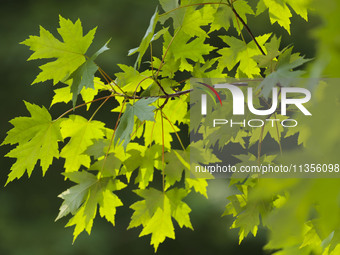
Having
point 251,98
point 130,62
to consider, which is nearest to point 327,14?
point 251,98

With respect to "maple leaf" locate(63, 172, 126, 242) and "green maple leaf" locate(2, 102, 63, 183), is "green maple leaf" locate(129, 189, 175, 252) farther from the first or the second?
"green maple leaf" locate(2, 102, 63, 183)

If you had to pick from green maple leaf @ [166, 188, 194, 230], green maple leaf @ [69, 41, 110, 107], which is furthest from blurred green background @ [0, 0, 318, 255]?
green maple leaf @ [69, 41, 110, 107]

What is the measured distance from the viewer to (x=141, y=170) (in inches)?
35.8

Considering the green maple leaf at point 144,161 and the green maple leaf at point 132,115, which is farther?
the green maple leaf at point 144,161

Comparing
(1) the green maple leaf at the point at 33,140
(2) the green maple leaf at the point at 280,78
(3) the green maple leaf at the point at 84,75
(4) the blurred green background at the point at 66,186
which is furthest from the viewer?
(4) the blurred green background at the point at 66,186

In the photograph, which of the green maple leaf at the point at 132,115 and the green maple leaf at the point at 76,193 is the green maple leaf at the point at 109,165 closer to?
the green maple leaf at the point at 76,193

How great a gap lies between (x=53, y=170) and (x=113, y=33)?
1279 mm

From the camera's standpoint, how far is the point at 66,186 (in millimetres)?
4016

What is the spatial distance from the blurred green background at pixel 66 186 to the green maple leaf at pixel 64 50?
296cm

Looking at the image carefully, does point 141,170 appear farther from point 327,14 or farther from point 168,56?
point 327,14

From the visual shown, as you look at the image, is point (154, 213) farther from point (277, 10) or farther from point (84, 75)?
point (277, 10)

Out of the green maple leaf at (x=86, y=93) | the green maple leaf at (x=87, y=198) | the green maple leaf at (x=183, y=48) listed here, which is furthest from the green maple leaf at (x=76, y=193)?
the green maple leaf at (x=183, y=48)

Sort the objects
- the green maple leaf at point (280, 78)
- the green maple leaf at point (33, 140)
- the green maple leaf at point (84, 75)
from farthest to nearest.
Result: 1. the green maple leaf at point (33, 140)
2. the green maple leaf at point (84, 75)
3. the green maple leaf at point (280, 78)

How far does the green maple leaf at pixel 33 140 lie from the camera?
0.88 meters
